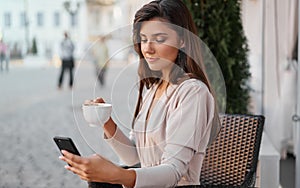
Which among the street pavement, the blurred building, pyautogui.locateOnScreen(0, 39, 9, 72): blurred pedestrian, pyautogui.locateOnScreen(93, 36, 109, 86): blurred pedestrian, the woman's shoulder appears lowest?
the blurred building

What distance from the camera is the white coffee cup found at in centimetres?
163

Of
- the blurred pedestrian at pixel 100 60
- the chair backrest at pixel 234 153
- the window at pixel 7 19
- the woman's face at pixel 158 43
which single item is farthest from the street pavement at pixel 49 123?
the window at pixel 7 19

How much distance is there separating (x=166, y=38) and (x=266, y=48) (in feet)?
12.0

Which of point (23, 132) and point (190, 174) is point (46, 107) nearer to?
point (23, 132)

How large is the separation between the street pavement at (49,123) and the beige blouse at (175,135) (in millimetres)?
122

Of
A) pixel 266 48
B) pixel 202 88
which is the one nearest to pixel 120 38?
pixel 202 88

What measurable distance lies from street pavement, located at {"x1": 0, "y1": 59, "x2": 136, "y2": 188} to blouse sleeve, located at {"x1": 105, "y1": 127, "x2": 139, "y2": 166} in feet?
0.09

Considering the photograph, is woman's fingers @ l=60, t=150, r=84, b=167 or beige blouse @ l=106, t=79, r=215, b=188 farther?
beige blouse @ l=106, t=79, r=215, b=188

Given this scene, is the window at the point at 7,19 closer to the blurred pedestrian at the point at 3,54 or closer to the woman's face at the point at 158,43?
the blurred pedestrian at the point at 3,54

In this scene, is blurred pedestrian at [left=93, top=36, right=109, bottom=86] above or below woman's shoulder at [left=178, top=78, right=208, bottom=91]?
above

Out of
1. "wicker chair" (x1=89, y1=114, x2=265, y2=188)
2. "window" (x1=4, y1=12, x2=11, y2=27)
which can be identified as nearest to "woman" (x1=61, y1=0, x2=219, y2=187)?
"wicker chair" (x1=89, y1=114, x2=265, y2=188)

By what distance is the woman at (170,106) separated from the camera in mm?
1658

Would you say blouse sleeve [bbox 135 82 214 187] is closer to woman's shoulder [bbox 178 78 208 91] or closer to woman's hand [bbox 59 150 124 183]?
woman's shoulder [bbox 178 78 208 91]

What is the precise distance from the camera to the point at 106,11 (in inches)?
1491
